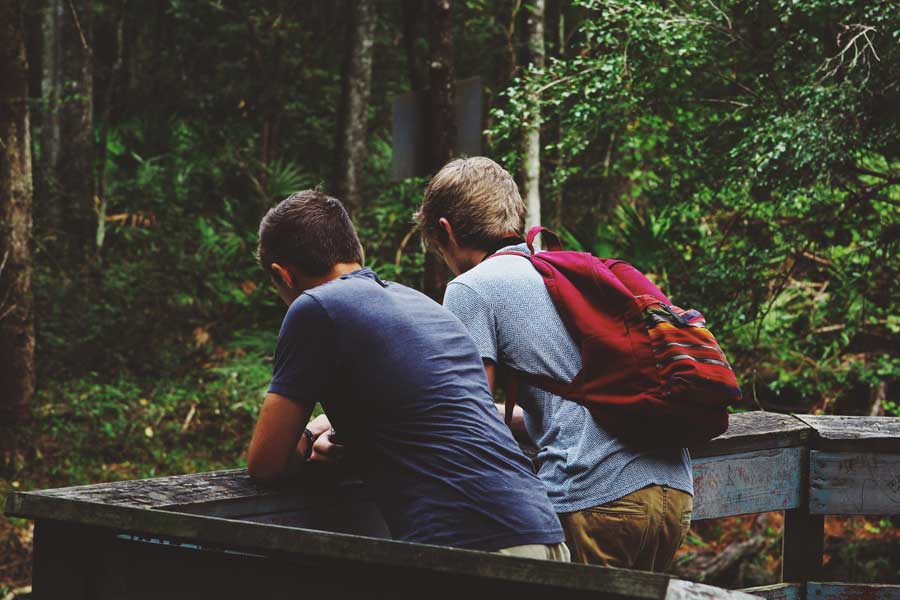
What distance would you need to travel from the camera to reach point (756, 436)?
3.04 metres

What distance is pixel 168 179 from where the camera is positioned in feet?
53.3

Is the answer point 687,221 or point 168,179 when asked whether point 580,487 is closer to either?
point 687,221

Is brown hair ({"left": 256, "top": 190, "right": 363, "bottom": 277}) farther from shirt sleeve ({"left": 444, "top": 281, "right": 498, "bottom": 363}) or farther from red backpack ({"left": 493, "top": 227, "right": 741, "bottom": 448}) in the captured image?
red backpack ({"left": 493, "top": 227, "right": 741, "bottom": 448})

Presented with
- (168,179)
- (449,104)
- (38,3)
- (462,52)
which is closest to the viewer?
(449,104)

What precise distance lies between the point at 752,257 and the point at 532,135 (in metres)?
2.93

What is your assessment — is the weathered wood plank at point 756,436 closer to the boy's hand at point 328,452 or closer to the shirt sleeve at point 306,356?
the boy's hand at point 328,452

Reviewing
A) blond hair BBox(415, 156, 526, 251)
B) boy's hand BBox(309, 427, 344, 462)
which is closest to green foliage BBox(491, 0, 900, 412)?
blond hair BBox(415, 156, 526, 251)

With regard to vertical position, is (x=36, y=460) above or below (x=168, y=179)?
below

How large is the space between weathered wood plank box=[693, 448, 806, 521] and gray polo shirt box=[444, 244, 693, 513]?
0.33m

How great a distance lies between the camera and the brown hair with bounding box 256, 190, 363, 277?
8.71 ft

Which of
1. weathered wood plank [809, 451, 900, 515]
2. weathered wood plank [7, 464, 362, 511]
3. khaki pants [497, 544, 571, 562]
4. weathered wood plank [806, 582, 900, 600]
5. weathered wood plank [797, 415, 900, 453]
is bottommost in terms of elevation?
weathered wood plank [806, 582, 900, 600]

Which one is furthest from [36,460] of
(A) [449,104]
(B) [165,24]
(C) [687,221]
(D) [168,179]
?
(B) [165,24]

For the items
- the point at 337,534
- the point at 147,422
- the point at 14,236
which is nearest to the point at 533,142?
the point at 14,236

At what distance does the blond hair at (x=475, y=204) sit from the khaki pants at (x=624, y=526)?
2.68ft
